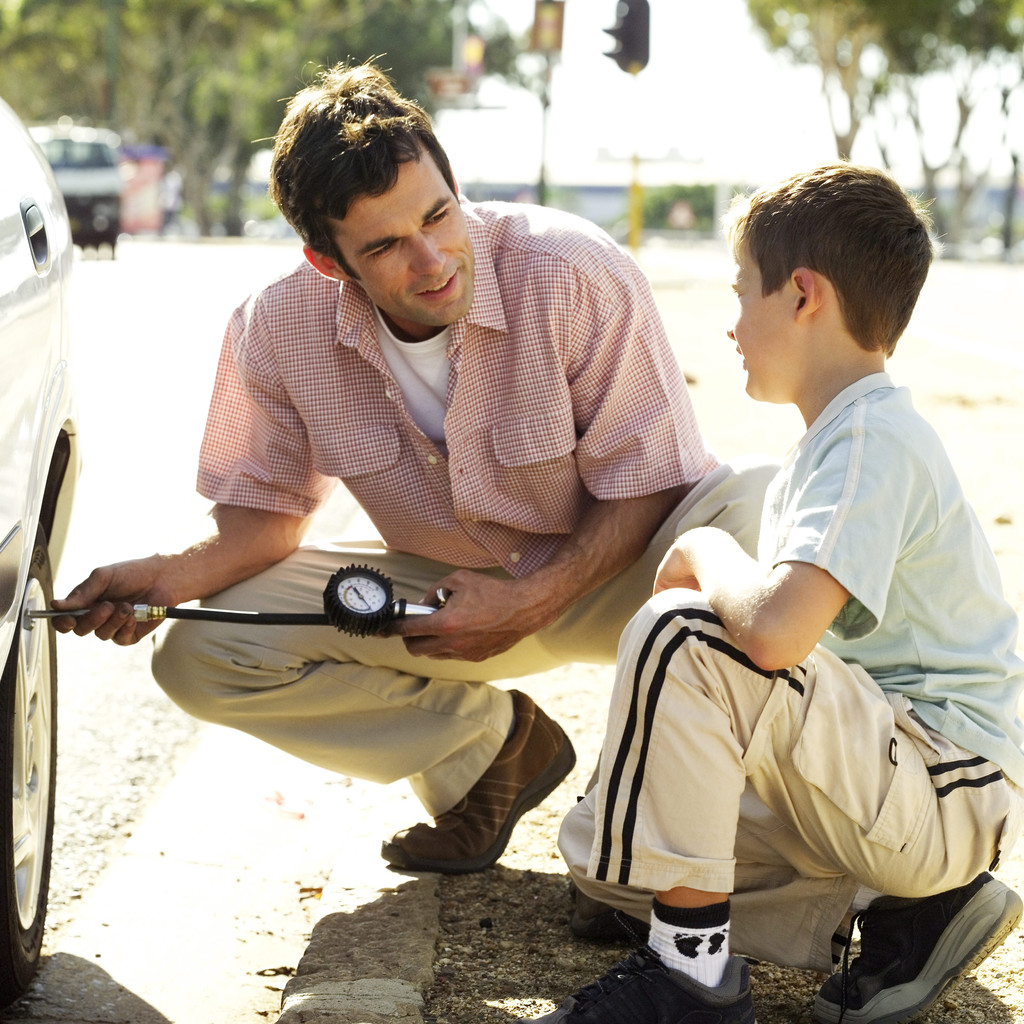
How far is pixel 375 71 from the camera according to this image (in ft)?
10.8

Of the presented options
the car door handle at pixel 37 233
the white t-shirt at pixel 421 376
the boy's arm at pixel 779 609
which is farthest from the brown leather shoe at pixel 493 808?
the car door handle at pixel 37 233

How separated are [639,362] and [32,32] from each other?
56.7 meters

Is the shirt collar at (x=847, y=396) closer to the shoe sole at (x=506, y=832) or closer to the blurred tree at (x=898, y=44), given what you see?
the shoe sole at (x=506, y=832)

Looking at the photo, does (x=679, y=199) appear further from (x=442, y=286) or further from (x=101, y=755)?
(x=442, y=286)

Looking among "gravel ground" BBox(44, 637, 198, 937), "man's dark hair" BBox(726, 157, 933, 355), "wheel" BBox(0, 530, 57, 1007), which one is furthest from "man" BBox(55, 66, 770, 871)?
"man's dark hair" BBox(726, 157, 933, 355)

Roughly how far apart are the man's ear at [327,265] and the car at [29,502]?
0.50 meters

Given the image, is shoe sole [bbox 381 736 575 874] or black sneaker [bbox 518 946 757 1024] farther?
shoe sole [bbox 381 736 575 874]

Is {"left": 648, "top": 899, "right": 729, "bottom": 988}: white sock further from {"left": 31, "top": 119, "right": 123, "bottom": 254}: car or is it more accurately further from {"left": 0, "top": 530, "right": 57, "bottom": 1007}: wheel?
{"left": 31, "top": 119, "right": 123, "bottom": 254}: car

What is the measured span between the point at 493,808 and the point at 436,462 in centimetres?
72

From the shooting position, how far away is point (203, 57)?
188ft

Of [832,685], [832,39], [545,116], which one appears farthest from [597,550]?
[832,39]

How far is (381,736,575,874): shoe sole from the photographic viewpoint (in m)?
3.13

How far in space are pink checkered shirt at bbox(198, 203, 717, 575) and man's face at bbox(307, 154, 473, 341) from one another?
78 millimetres

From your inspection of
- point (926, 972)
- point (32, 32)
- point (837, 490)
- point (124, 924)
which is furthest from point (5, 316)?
point (32, 32)
